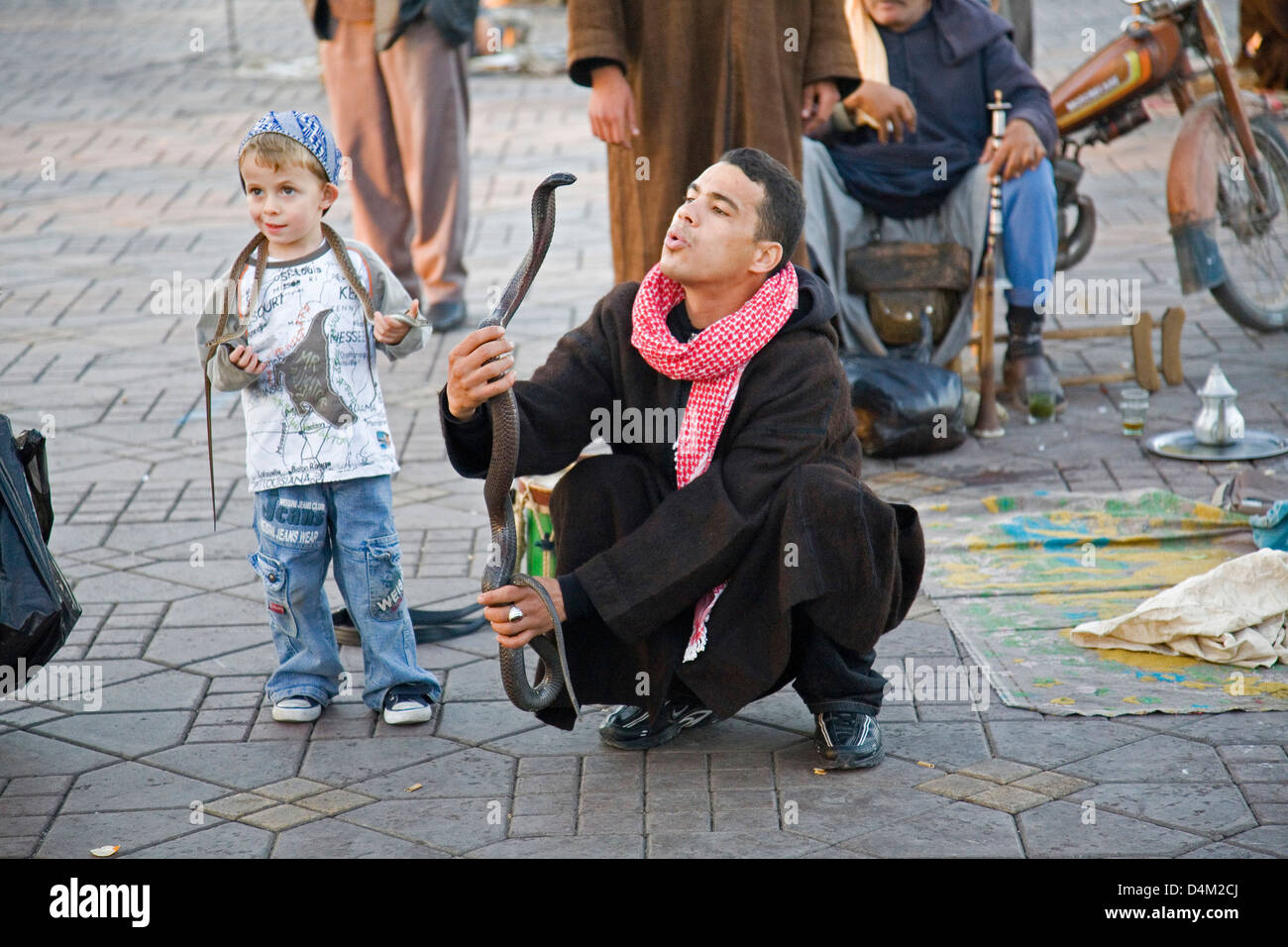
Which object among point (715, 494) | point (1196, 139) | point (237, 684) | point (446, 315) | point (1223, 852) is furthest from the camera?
point (446, 315)

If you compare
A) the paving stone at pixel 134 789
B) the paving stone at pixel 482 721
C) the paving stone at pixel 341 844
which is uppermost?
the paving stone at pixel 341 844

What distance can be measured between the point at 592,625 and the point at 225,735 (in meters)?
0.80

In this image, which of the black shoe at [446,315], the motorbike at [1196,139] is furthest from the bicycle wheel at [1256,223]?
the black shoe at [446,315]

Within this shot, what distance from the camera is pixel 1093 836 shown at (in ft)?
9.28

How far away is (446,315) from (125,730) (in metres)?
3.54

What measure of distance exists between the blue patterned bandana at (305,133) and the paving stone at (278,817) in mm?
1225

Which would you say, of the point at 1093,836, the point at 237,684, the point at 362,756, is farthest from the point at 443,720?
the point at 1093,836

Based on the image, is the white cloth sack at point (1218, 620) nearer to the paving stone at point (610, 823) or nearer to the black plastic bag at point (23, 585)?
the paving stone at point (610, 823)

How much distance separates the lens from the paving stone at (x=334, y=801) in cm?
301

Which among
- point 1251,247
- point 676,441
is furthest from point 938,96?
point 676,441

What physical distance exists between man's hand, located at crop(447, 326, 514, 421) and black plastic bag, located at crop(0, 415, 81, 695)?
0.90 metres

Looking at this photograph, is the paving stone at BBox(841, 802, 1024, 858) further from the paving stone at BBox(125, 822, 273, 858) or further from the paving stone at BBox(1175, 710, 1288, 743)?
the paving stone at BBox(125, 822, 273, 858)

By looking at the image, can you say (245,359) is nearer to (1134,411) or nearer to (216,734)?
(216,734)

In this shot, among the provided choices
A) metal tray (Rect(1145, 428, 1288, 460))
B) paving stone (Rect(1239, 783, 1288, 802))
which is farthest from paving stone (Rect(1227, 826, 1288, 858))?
metal tray (Rect(1145, 428, 1288, 460))
